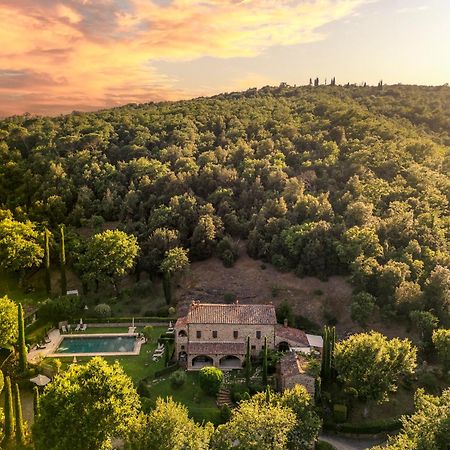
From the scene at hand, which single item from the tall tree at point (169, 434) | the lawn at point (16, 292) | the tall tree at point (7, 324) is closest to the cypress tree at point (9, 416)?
the tall tree at point (169, 434)

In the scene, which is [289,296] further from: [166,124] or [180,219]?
[166,124]

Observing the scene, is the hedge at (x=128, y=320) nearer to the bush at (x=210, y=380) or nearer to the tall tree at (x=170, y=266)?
the tall tree at (x=170, y=266)

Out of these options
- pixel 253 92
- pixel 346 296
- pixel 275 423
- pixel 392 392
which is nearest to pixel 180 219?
pixel 346 296

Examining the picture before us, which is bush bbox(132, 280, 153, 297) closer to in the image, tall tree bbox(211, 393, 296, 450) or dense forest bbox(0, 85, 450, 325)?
dense forest bbox(0, 85, 450, 325)

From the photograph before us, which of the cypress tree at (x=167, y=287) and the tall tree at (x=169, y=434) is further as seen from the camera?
the cypress tree at (x=167, y=287)

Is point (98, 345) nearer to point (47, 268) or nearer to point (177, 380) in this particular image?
point (177, 380)

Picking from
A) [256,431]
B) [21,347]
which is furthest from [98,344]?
[256,431]
